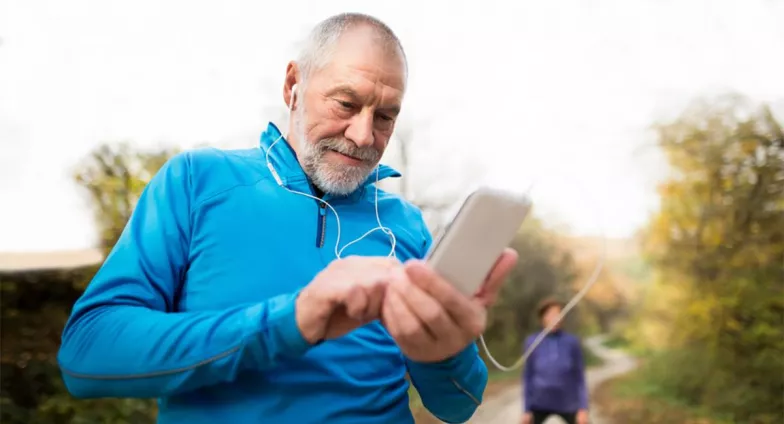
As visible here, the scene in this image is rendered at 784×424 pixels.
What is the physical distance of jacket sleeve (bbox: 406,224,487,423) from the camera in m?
0.97

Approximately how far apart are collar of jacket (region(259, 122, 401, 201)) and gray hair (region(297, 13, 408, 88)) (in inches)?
4.1

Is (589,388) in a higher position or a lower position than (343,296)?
lower

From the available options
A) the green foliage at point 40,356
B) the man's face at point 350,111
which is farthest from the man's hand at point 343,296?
the green foliage at point 40,356

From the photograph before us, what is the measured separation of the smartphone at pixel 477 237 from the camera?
71 cm

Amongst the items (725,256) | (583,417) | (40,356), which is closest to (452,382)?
(40,356)

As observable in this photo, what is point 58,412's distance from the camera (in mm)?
3029

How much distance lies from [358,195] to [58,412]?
2.59 metres

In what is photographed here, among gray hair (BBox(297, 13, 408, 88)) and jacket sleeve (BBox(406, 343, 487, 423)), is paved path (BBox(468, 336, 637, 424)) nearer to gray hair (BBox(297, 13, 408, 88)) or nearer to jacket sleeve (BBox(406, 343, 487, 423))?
jacket sleeve (BBox(406, 343, 487, 423))

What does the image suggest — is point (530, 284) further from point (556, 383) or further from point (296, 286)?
point (296, 286)

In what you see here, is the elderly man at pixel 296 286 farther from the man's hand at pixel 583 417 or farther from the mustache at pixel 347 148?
the man's hand at pixel 583 417

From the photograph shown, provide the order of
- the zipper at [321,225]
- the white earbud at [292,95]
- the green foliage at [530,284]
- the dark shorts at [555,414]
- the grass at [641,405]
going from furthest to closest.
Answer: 1. the green foliage at [530,284]
2. the grass at [641,405]
3. the dark shorts at [555,414]
4. the white earbud at [292,95]
5. the zipper at [321,225]

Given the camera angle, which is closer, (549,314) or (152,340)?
(152,340)

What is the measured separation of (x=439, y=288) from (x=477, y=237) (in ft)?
0.27

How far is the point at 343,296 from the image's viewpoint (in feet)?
2.33
